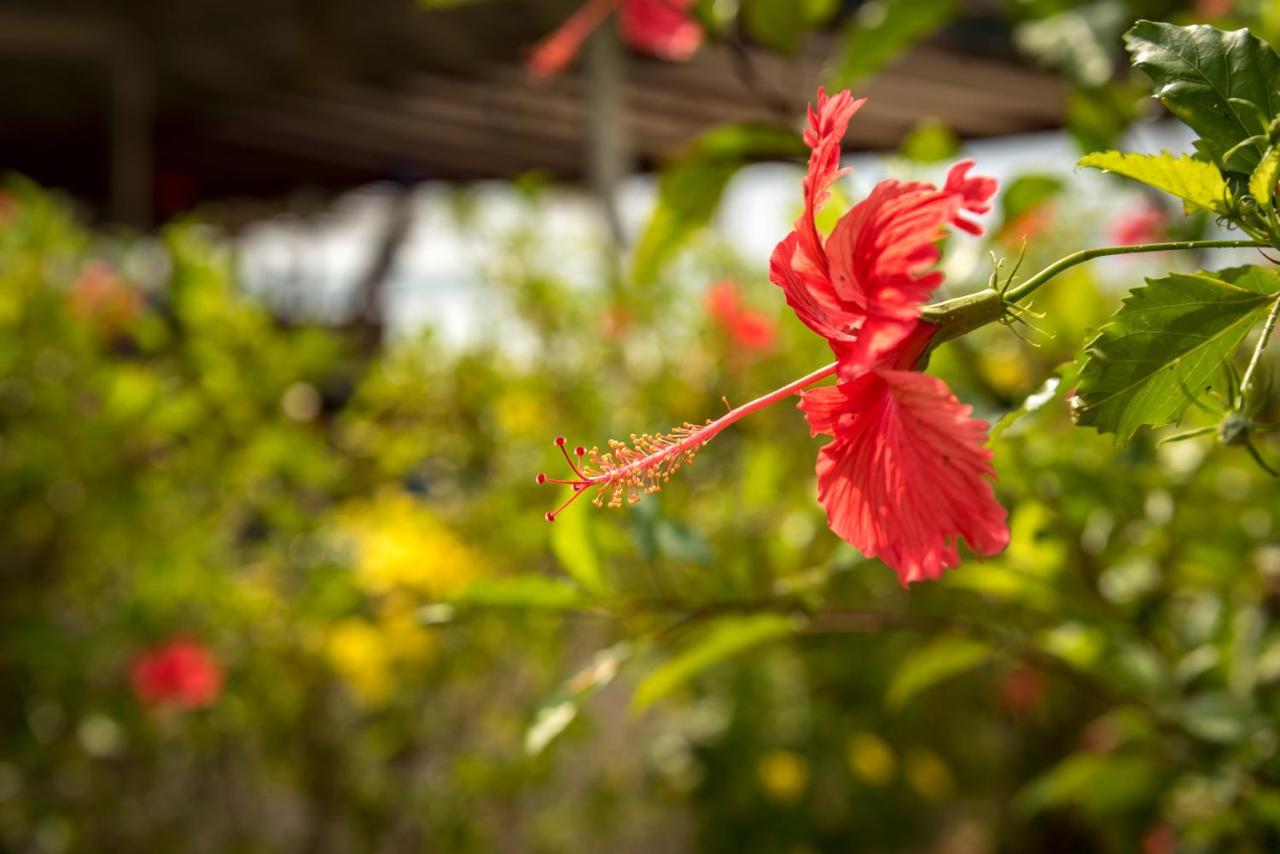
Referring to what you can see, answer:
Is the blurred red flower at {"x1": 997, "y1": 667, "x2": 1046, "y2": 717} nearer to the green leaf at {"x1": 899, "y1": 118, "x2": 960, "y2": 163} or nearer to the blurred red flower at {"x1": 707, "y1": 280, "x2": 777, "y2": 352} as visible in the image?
the blurred red flower at {"x1": 707, "y1": 280, "x2": 777, "y2": 352}

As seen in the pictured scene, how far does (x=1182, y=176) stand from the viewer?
391 millimetres

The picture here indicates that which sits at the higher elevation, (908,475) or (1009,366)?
(908,475)

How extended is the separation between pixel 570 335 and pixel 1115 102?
139 cm

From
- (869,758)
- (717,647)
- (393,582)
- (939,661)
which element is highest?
(717,647)

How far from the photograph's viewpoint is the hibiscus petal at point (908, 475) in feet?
1.21

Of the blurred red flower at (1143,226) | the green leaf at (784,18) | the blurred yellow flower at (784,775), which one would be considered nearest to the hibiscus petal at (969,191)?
the blurred red flower at (1143,226)

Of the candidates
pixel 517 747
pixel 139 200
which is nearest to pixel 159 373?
pixel 517 747

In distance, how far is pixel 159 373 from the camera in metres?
2.12

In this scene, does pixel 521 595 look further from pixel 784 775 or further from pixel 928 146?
pixel 784 775

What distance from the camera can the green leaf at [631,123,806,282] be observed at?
0.87 meters

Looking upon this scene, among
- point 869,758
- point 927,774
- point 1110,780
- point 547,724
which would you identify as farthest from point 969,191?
point 927,774

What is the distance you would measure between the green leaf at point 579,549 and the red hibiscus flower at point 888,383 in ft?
1.23

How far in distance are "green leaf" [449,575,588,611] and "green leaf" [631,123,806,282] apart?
0.30 meters

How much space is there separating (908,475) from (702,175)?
55 cm
